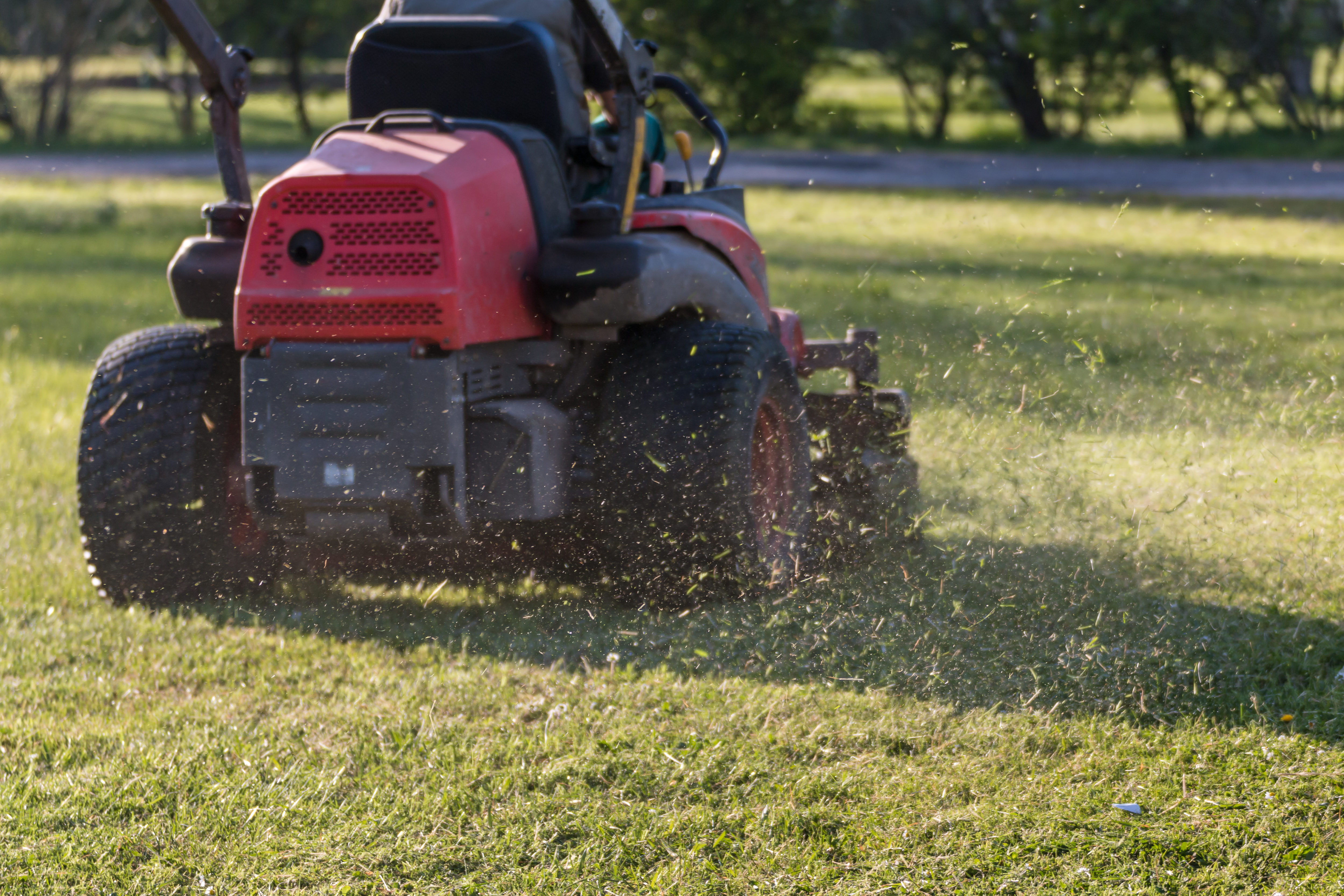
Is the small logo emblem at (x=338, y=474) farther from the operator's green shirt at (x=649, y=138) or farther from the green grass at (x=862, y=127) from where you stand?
the green grass at (x=862, y=127)

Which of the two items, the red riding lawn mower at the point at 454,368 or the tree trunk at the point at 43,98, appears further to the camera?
the tree trunk at the point at 43,98

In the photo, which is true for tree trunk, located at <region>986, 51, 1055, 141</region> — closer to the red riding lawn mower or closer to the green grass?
the green grass

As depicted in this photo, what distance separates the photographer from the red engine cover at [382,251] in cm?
400

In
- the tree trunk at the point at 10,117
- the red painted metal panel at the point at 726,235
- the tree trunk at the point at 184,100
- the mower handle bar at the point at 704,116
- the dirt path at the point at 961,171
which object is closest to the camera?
the red painted metal panel at the point at 726,235

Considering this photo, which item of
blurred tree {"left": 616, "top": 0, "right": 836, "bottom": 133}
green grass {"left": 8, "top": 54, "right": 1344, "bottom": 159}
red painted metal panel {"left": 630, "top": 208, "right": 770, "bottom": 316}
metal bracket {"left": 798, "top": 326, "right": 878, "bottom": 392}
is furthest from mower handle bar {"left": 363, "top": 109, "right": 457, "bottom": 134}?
blurred tree {"left": 616, "top": 0, "right": 836, "bottom": 133}

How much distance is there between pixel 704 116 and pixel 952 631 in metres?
2.10

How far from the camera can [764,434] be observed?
4.79 m

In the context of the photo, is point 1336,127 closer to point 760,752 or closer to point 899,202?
point 899,202

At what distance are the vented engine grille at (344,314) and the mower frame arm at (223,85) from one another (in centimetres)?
65

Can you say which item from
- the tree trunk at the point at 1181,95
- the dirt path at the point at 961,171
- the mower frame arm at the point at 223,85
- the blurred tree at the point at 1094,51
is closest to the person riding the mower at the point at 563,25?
the mower frame arm at the point at 223,85

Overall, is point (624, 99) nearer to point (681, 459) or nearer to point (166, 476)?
point (681, 459)

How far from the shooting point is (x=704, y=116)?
534 centimetres

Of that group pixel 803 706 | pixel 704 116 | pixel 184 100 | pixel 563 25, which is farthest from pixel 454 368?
pixel 184 100

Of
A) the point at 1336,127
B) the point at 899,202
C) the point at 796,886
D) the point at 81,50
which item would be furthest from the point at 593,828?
the point at 81,50
